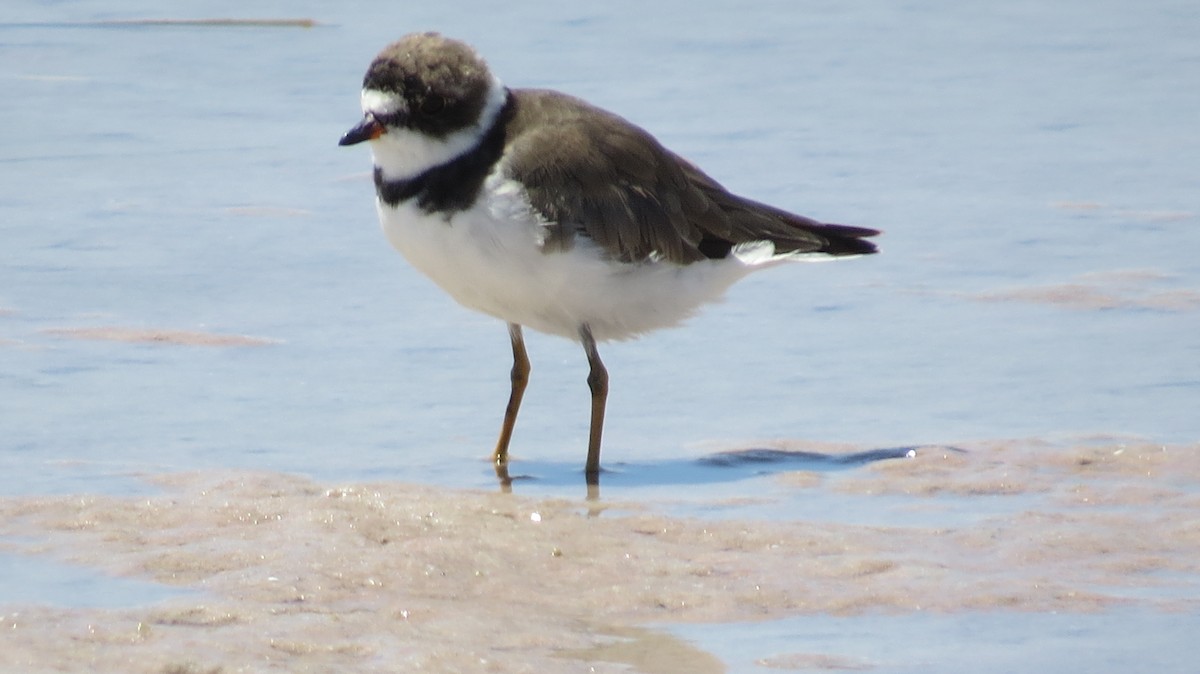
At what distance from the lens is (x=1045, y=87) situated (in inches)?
435

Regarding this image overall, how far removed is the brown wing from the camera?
631 centimetres

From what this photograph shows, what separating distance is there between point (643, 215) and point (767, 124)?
3911 mm

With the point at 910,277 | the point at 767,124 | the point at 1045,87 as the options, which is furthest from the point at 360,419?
the point at 1045,87

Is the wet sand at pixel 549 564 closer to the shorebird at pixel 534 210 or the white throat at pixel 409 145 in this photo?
the shorebird at pixel 534 210

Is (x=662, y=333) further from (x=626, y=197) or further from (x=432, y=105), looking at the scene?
(x=432, y=105)

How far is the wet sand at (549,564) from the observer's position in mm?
4434

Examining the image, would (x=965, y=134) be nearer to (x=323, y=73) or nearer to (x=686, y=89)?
(x=686, y=89)

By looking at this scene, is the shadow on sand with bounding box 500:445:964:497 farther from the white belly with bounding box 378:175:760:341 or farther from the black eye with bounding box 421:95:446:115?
the black eye with bounding box 421:95:446:115

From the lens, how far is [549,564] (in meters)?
5.19

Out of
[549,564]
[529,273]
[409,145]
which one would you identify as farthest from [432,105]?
[549,564]

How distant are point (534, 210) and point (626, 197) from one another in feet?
1.69

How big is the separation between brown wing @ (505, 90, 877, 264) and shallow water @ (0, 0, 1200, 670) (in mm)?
567

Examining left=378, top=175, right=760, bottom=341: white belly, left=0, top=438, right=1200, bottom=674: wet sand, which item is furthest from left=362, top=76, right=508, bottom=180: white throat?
left=0, top=438, right=1200, bottom=674: wet sand

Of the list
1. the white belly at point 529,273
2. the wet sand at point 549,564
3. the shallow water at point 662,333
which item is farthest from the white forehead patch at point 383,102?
the wet sand at point 549,564
